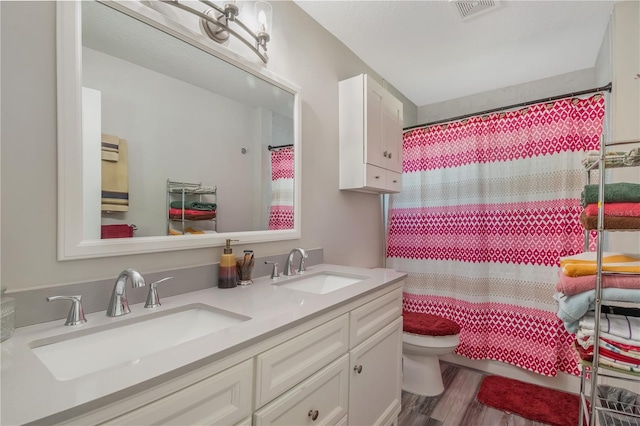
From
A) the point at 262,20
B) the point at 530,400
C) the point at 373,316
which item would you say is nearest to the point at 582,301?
the point at 373,316

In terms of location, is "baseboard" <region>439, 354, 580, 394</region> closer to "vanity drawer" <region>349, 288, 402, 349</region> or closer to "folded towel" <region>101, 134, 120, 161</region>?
"vanity drawer" <region>349, 288, 402, 349</region>

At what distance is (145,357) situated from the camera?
2.03 feet

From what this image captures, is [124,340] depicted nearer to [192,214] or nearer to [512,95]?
[192,214]

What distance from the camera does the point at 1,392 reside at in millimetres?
485

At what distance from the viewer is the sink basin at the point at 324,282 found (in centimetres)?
149

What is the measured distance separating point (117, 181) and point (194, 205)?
0.28 metres

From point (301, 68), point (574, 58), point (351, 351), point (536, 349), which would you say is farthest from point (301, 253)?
point (574, 58)

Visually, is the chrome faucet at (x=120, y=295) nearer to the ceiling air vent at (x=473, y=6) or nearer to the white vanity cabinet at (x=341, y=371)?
the white vanity cabinet at (x=341, y=371)

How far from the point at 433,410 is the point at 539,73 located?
2677 mm

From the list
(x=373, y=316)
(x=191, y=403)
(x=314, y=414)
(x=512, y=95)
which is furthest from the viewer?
(x=512, y=95)

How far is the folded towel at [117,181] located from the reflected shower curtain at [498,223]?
206 cm

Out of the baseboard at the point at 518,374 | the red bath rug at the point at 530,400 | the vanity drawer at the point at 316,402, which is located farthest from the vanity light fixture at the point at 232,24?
the baseboard at the point at 518,374

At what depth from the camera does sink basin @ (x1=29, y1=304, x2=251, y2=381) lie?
71cm

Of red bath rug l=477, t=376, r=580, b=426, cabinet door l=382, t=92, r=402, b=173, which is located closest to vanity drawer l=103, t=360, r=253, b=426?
cabinet door l=382, t=92, r=402, b=173
